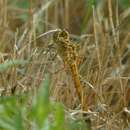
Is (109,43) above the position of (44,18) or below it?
below

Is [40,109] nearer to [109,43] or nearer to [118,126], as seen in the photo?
[118,126]

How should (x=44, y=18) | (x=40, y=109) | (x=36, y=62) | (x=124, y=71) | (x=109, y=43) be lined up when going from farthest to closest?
(x=44, y=18), (x=124, y=71), (x=109, y=43), (x=36, y=62), (x=40, y=109)

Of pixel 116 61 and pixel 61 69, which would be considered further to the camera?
pixel 116 61

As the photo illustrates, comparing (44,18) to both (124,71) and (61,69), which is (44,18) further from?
(61,69)

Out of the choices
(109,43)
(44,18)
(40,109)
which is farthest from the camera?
(44,18)

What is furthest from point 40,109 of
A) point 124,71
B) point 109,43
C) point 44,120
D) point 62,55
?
point 124,71

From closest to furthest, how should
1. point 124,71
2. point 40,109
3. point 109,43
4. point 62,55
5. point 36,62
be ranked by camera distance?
point 40,109 < point 62,55 < point 36,62 < point 109,43 < point 124,71

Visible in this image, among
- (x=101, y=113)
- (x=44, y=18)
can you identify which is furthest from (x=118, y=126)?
(x=44, y=18)

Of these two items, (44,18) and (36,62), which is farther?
(44,18)

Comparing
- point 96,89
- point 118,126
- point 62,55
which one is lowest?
point 118,126
